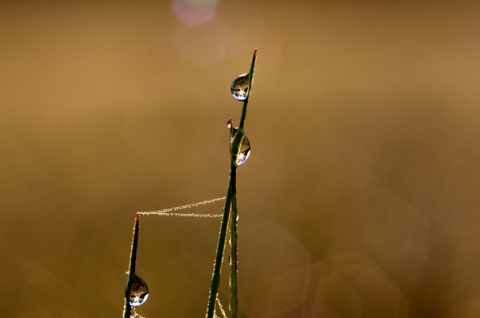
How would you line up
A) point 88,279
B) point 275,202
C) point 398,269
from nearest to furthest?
point 88,279, point 398,269, point 275,202

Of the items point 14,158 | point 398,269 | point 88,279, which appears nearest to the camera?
point 88,279

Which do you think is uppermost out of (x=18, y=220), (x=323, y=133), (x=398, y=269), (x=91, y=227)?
(x=323, y=133)

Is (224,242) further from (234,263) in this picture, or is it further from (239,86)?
(239,86)

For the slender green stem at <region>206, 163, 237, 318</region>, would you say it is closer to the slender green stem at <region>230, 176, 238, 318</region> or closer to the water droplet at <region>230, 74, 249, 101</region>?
the slender green stem at <region>230, 176, 238, 318</region>

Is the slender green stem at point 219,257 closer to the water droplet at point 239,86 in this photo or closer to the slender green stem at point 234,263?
the slender green stem at point 234,263

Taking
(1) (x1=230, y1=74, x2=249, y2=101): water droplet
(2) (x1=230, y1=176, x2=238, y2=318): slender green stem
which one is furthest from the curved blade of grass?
(1) (x1=230, y1=74, x2=249, y2=101): water droplet

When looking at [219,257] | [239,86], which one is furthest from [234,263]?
[239,86]

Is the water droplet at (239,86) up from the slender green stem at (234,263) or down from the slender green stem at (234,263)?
up

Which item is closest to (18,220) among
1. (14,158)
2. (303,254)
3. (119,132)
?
(14,158)

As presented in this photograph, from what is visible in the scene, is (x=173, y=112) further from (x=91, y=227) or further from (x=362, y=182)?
(x=362, y=182)

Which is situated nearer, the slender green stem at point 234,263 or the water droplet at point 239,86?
the slender green stem at point 234,263

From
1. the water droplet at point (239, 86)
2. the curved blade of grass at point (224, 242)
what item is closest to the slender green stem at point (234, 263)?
the curved blade of grass at point (224, 242)
